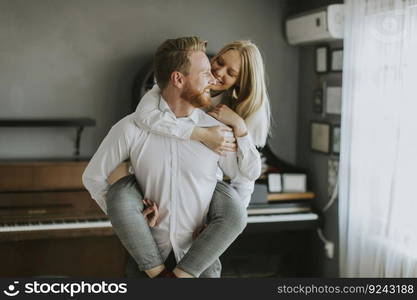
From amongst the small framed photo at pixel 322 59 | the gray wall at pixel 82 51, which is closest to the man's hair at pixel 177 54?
the gray wall at pixel 82 51

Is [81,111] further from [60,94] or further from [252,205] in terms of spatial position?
[252,205]

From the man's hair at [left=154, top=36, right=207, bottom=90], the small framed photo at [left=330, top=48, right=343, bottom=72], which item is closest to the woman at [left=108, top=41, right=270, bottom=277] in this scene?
the man's hair at [left=154, top=36, right=207, bottom=90]

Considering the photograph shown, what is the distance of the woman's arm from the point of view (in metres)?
1.71

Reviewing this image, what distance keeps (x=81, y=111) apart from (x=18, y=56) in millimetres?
540

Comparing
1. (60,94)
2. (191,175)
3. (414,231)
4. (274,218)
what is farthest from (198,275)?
(60,94)

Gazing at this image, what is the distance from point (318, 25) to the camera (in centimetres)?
379

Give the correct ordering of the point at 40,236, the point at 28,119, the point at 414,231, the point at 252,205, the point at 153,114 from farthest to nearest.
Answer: the point at 252,205 < the point at 28,119 < the point at 40,236 < the point at 414,231 < the point at 153,114

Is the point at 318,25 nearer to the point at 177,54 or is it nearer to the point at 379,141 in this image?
the point at 379,141

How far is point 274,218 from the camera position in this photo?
388 centimetres

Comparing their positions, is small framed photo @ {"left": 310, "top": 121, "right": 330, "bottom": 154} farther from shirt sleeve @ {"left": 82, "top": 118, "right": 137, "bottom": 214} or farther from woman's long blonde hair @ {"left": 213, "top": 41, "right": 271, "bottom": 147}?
shirt sleeve @ {"left": 82, "top": 118, "right": 137, "bottom": 214}

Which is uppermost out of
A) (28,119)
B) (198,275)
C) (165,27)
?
(165,27)

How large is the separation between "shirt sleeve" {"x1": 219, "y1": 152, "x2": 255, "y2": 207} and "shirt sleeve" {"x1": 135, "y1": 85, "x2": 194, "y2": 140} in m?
0.16

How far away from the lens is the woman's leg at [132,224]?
1.72m

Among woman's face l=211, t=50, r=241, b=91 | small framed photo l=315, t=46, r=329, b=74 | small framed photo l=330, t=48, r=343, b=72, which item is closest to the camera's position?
woman's face l=211, t=50, r=241, b=91
